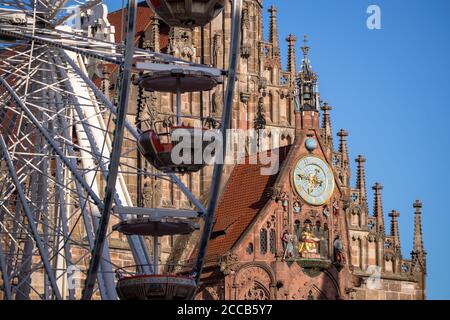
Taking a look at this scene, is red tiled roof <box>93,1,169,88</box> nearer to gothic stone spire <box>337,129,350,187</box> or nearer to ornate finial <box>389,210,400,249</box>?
gothic stone spire <box>337,129,350,187</box>

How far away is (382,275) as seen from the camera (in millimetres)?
92750

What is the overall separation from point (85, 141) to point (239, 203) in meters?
10.3

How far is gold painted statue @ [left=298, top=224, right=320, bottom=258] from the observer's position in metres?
87.6

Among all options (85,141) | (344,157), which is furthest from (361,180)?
(85,141)

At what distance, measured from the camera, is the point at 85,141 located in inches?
3199

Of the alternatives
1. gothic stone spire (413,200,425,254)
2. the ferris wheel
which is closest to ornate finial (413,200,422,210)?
gothic stone spire (413,200,425,254)

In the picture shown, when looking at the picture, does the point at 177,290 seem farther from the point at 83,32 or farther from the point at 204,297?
the point at 204,297

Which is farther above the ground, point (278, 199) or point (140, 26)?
point (140, 26)

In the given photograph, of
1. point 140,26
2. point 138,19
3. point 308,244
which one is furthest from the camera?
point 138,19

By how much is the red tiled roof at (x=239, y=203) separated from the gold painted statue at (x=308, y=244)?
195 centimetres

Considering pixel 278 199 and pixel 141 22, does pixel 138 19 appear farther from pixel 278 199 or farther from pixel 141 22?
pixel 278 199

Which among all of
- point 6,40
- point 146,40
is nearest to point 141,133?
point 6,40

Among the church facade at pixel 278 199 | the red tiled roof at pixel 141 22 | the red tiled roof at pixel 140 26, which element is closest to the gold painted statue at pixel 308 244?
the church facade at pixel 278 199

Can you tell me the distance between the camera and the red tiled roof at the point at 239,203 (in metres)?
87.4
